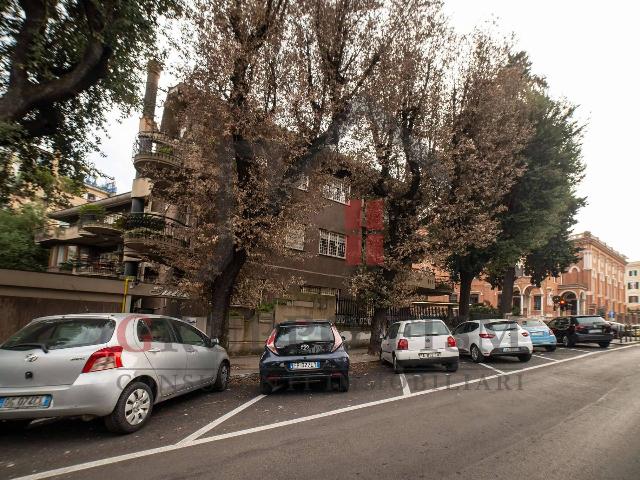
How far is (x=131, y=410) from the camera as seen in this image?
18.5 feet

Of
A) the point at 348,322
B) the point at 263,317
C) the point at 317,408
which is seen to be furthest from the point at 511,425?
the point at 348,322

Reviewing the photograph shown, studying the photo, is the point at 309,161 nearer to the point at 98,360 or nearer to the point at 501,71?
the point at 98,360

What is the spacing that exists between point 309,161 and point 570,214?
19.0 meters

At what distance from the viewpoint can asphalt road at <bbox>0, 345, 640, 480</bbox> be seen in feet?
13.8

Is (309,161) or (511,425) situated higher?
(309,161)

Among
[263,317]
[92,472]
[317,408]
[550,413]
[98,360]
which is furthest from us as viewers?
[263,317]

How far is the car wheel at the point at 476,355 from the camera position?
1364 centimetres

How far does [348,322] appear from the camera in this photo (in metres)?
18.0

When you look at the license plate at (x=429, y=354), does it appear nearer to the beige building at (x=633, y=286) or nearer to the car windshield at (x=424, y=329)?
the car windshield at (x=424, y=329)

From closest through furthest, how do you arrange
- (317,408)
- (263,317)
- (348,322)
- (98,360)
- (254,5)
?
(98,360) < (317,408) < (254,5) < (263,317) < (348,322)

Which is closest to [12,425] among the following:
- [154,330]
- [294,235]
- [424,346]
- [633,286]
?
[154,330]

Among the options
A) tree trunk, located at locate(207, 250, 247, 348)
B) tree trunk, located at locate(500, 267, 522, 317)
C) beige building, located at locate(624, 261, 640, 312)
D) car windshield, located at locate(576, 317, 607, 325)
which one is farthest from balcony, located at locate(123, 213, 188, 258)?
beige building, located at locate(624, 261, 640, 312)

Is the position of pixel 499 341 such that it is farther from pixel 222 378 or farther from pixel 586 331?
pixel 586 331

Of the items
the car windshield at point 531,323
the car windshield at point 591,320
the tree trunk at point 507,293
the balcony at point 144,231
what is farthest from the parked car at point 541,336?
the balcony at point 144,231
